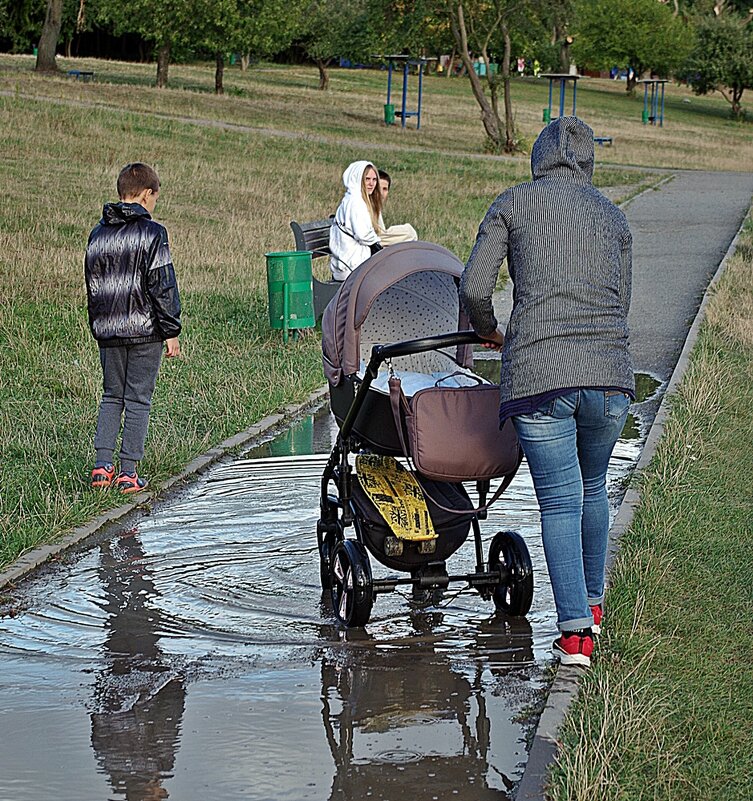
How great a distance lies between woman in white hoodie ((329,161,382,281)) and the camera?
12.0m

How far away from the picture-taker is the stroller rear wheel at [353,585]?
5.56 m

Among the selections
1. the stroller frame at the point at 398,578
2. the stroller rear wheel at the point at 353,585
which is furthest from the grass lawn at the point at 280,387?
the stroller rear wheel at the point at 353,585

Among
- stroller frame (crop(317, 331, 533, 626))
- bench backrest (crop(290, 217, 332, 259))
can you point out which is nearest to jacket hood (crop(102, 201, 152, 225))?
stroller frame (crop(317, 331, 533, 626))

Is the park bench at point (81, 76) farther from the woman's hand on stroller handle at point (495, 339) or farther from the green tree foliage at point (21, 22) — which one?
the woman's hand on stroller handle at point (495, 339)

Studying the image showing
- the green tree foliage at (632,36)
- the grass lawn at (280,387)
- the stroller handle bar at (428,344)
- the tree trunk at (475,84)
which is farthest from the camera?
the green tree foliage at (632,36)

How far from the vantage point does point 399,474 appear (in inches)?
235

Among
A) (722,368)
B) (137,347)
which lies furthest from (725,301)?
(137,347)

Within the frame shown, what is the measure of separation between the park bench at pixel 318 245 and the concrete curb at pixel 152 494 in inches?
93.2

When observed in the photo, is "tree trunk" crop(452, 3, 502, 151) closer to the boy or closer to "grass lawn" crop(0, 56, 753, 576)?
"grass lawn" crop(0, 56, 753, 576)

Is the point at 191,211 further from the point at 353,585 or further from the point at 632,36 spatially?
the point at 632,36

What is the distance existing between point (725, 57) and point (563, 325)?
8672cm

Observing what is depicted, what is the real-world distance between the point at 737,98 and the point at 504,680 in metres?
84.8

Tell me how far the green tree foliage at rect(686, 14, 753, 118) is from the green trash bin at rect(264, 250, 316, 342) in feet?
250

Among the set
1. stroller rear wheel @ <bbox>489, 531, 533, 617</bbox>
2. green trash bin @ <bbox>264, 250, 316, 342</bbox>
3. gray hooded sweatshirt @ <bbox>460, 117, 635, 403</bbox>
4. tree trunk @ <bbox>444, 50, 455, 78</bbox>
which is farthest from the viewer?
tree trunk @ <bbox>444, 50, 455, 78</bbox>
